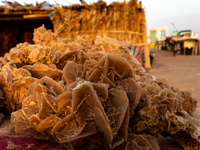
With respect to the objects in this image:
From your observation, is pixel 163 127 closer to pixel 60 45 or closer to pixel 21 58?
pixel 21 58

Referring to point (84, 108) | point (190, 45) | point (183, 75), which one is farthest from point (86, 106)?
point (190, 45)

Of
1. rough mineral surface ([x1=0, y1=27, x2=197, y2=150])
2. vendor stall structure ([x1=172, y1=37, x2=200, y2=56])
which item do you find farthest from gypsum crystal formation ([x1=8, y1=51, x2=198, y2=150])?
vendor stall structure ([x1=172, y1=37, x2=200, y2=56])

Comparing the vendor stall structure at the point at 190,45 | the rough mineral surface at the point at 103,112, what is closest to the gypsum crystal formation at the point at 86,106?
the rough mineral surface at the point at 103,112

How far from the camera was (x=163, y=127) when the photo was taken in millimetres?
1001

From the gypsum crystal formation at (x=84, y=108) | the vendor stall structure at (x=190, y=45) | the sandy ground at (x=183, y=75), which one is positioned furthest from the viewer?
the vendor stall structure at (x=190, y=45)

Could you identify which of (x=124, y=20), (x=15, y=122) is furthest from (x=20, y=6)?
(x=15, y=122)

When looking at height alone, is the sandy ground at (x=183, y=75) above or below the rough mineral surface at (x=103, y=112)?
below

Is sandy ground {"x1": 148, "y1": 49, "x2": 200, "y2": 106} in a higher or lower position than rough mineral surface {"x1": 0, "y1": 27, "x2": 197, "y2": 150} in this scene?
lower

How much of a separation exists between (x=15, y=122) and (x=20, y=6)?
18.5 feet

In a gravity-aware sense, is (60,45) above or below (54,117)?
above

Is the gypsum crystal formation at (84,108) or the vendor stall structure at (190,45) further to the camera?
the vendor stall structure at (190,45)

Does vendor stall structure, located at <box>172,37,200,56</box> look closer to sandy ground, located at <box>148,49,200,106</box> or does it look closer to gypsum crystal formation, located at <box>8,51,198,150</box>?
sandy ground, located at <box>148,49,200,106</box>

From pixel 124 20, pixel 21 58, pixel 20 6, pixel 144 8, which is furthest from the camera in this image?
pixel 144 8

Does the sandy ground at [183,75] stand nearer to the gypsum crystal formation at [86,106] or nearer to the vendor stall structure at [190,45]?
the gypsum crystal formation at [86,106]
